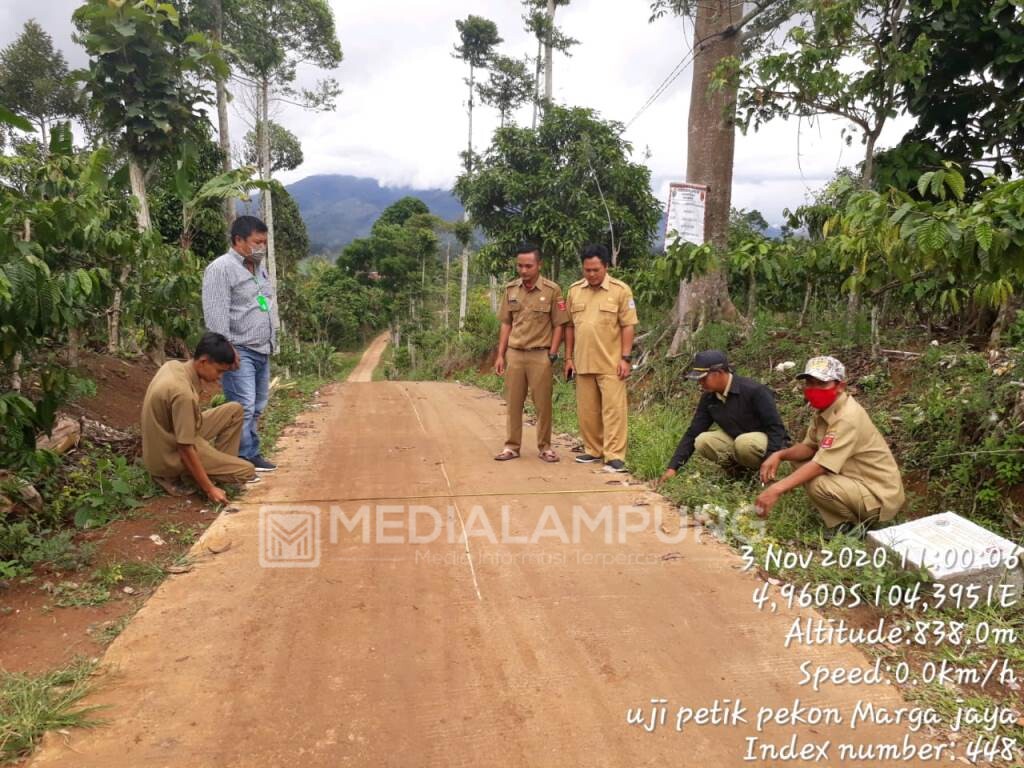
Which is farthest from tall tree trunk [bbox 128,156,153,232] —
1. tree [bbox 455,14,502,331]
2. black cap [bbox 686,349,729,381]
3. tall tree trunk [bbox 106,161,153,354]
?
tree [bbox 455,14,502,331]

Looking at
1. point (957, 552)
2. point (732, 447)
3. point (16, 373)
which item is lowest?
point (957, 552)

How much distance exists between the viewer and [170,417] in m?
3.89

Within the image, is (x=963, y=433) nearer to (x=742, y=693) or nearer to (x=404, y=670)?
(x=742, y=693)

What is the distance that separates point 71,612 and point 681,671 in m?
2.45

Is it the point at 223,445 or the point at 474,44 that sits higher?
the point at 474,44

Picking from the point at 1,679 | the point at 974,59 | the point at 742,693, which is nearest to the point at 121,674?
the point at 1,679

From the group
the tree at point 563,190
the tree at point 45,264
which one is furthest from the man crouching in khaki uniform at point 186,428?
the tree at point 563,190

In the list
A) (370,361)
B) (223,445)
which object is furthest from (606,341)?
(370,361)

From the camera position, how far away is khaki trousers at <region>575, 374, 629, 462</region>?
201 inches

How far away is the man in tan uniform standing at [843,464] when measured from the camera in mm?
3297

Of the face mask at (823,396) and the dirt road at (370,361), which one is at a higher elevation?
the face mask at (823,396)

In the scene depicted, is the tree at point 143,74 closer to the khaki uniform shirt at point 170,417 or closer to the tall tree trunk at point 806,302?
the khaki uniform shirt at point 170,417

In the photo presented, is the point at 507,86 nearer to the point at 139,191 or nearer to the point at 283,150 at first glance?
the point at 283,150

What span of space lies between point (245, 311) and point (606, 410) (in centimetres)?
268
